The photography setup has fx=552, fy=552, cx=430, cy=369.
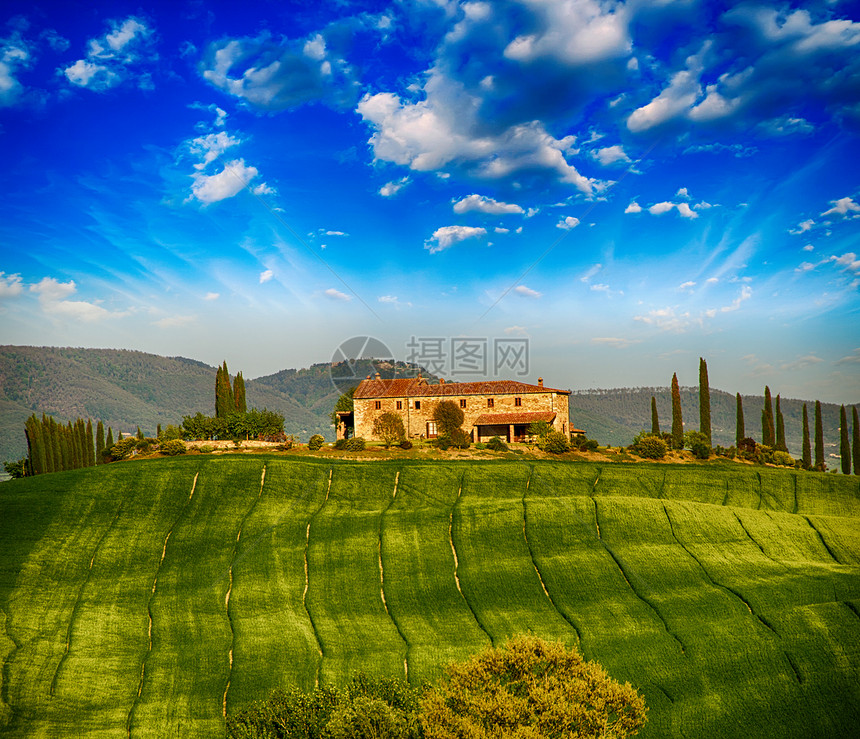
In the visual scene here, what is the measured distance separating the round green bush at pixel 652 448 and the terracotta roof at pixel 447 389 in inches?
541

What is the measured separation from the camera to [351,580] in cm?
3334

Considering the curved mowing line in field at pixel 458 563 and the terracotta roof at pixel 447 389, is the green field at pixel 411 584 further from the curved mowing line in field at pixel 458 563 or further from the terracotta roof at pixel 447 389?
the terracotta roof at pixel 447 389

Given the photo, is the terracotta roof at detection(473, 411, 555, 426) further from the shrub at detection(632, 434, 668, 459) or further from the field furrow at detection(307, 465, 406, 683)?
the field furrow at detection(307, 465, 406, 683)

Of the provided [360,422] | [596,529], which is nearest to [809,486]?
[596,529]

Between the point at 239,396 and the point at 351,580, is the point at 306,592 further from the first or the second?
the point at 239,396

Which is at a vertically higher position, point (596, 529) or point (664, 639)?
point (596, 529)

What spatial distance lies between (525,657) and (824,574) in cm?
2403

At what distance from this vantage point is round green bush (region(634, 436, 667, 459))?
167ft

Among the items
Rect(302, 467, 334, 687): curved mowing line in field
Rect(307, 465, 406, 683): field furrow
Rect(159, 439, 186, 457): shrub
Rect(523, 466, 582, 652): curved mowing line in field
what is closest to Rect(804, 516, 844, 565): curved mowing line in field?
Rect(523, 466, 582, 652): curved mowing line in field

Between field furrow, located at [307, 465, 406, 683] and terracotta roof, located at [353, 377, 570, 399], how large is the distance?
20047 millimetres

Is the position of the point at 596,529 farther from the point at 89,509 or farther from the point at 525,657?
the point at 89,509

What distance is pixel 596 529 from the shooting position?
3762 cm

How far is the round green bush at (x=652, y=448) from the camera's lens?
50.8 metres

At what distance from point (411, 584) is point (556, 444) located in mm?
23288
